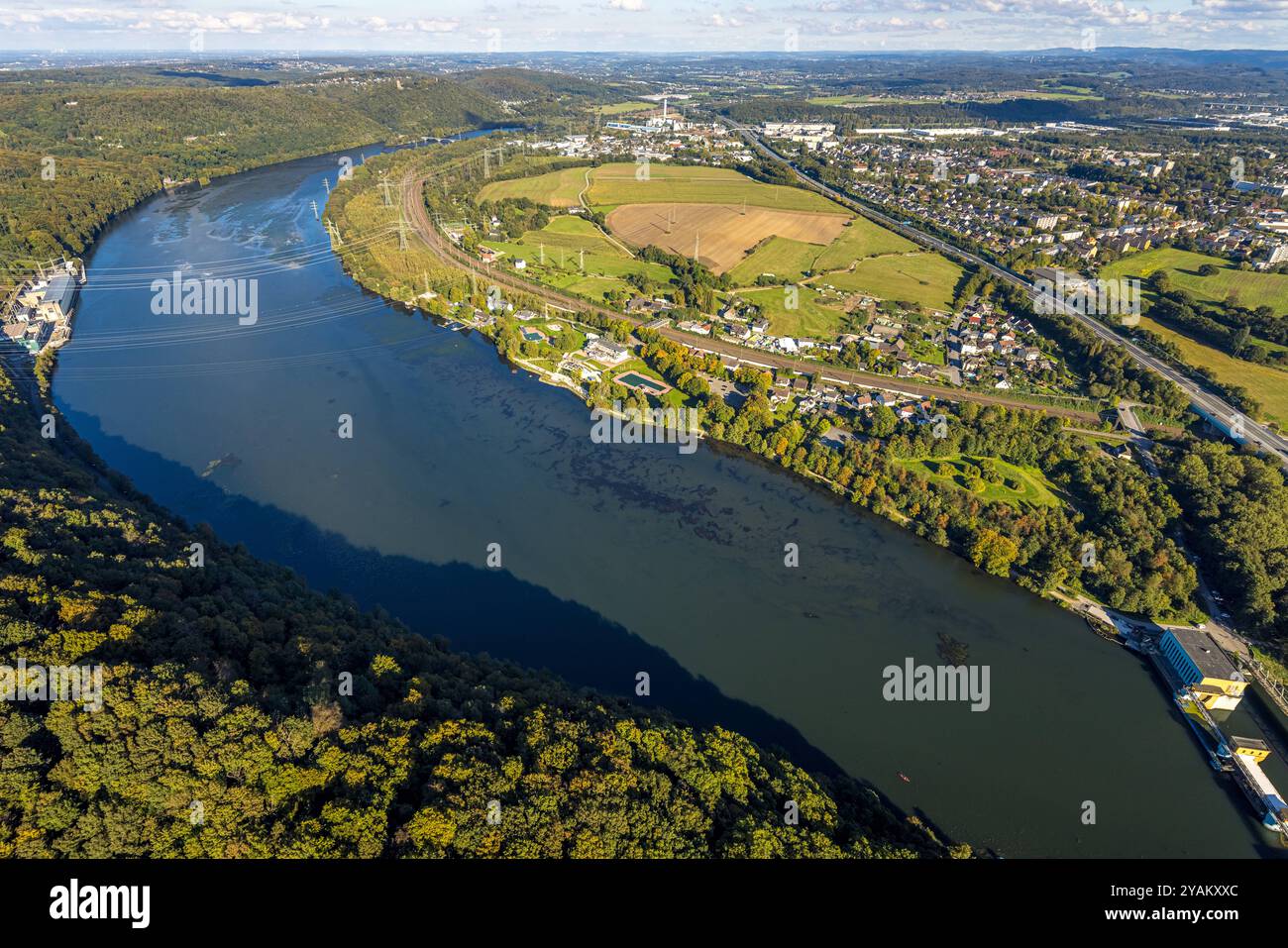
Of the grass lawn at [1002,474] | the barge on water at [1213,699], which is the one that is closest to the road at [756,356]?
the grass lawn at [1002,474]

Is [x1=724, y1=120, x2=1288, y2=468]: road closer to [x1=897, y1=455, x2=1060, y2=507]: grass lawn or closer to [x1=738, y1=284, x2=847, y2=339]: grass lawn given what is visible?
[x1=897, y1=455, x2=1060, y2=507]: grass lawn

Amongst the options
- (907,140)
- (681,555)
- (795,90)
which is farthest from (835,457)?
(795,90)

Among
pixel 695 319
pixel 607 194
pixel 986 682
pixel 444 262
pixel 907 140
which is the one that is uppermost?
pixel 907 140

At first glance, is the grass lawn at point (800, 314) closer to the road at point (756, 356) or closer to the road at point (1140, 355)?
the road at point (756, 356)

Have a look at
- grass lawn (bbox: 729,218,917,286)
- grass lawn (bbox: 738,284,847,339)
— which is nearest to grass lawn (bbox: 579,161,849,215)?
grass lawn (bbox: 729,218,917,286)

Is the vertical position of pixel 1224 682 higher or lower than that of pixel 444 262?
lower

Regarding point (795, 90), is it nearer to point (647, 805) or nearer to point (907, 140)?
point (907, 140)
